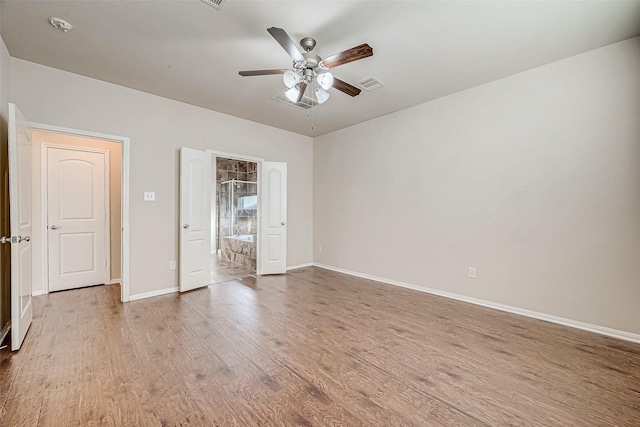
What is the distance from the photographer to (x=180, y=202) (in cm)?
393

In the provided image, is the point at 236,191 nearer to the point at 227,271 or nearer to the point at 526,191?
the point at 227,271

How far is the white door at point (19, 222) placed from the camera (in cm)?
221

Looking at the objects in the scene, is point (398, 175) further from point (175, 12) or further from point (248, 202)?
point (248, 202)

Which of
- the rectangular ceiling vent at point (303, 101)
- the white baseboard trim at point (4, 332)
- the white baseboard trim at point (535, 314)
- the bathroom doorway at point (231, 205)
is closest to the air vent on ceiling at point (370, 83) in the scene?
the rectangular ceiling vent at point (303, 101)

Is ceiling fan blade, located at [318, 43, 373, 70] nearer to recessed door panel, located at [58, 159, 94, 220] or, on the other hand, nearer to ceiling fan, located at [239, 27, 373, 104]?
ceiling fan, located at [239, 27, 373, 104]

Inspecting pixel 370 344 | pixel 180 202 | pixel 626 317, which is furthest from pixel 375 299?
pixel 180 202

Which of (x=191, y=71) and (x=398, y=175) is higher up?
(x=191, y=71)

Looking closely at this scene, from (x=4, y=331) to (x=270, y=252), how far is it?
10.8ft

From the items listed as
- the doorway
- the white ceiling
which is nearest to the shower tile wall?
the doorway

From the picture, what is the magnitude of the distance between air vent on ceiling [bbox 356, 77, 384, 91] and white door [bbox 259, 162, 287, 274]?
7.40 feet

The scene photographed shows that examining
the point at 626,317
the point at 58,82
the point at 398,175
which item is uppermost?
the point at 58,82

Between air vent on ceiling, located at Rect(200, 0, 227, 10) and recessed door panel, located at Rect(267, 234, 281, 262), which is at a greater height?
air vent on ceiling, located at Rect(200, 0, 227, 10)

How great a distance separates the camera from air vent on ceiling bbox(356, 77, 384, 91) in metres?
3.31

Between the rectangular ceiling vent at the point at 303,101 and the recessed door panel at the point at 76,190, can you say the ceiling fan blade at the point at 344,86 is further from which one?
the recessed door panel at the point at 76,190
